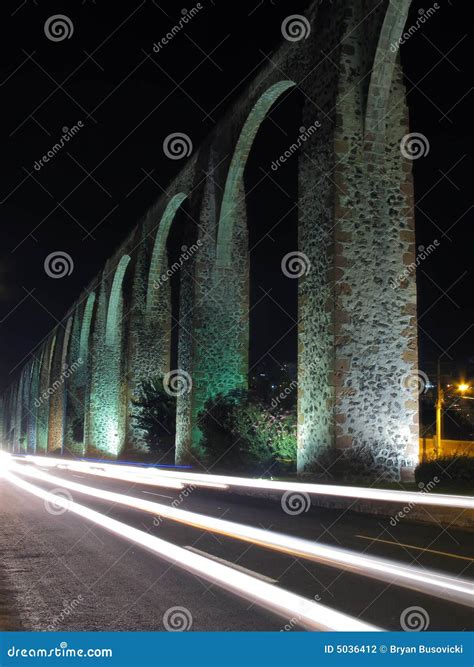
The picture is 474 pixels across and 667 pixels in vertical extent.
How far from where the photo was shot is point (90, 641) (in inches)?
135

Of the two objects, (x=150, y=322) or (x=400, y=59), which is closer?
(x=400, y=59)

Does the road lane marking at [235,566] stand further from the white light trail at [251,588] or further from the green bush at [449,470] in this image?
the green bush at [449,470]

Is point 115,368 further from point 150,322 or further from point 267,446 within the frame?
point 267,446

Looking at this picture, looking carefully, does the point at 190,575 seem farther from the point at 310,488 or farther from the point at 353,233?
the point at 353,233

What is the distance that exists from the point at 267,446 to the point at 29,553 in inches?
468

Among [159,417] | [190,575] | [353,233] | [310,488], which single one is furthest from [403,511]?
[159,417]

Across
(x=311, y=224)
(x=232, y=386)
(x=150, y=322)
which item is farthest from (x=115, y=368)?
(x=311, y=224)

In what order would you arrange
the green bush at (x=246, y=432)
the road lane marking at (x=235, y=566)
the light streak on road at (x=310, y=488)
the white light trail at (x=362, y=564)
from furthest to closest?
the green bush at (x=246, y=432) → the light streak on road at (x=310, y=488) → the road lane marking at (x=235, y=566) → the white light trail at (x=362, y=564)

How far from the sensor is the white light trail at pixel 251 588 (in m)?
4.07

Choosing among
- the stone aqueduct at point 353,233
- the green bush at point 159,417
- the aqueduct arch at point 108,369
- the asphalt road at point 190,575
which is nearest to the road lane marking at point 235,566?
the asphalt road at point 190,575

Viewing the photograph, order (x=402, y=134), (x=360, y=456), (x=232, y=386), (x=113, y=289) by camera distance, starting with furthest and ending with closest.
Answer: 1. (x=113, y=289)
2. (x=232, y=386)
3. (x=402, y=134)
4. (x=360, y=456)

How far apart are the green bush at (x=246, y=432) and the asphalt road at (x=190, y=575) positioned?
7.63 metres

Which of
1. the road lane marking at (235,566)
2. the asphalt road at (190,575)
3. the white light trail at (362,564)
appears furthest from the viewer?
the road lane marking at (235,566)

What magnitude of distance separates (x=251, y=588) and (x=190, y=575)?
1025 mm
